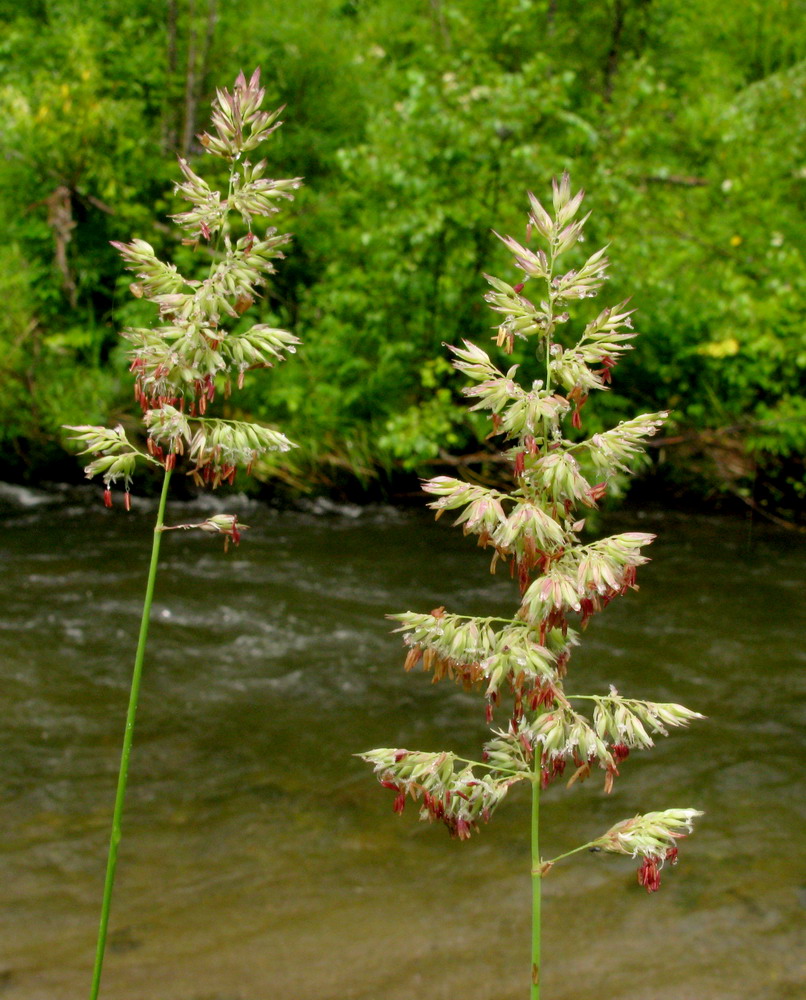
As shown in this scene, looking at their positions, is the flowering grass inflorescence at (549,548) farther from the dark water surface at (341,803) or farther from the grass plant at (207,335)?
the dark water surface at (341,803)

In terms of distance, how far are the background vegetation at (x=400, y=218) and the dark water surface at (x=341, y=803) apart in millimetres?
2664

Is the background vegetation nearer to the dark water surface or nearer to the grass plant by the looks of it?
the dark water surface

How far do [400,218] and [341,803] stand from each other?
7.40 m

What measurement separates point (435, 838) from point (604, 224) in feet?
26.5

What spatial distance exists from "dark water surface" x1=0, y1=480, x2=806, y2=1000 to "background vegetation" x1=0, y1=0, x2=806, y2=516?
8.74 ft

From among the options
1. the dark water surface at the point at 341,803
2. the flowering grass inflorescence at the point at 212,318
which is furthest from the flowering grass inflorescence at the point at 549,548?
the dark water surface at the point at 341,803

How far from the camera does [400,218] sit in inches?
439

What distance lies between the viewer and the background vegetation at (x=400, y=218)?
11109 mm

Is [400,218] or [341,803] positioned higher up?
[400,218]

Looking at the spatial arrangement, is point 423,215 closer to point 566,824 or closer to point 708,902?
point 566,824

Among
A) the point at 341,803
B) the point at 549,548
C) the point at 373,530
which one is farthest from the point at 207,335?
the point at 373,530

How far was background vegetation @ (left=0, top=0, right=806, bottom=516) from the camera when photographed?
11109 millimetres

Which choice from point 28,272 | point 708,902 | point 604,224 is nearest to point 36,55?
point 28,272

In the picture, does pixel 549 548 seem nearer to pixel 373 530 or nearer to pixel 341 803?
pixel 341 803
